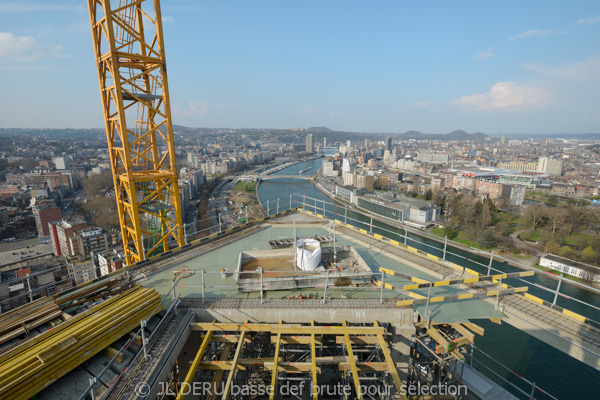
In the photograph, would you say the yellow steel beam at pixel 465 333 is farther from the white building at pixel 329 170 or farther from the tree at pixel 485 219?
the white building at pixel 329 170

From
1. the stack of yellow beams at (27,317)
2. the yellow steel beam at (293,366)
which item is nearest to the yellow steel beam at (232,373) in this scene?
the yellow steel beam at (293,366)

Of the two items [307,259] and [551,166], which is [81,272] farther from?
[551,166]

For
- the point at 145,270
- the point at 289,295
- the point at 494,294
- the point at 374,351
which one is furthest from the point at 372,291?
the point at 145,270

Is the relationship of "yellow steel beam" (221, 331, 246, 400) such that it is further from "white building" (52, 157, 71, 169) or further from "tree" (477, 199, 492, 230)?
"white building" (52, 157, 71, 169)

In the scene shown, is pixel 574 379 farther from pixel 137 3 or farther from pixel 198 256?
pixel 137 3

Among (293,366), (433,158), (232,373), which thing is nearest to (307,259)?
(293,366)

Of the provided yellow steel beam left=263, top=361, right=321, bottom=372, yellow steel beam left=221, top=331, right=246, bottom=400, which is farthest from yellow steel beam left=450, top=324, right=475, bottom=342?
yellow steel beam left=221, top=331, right=246, bottom=400
